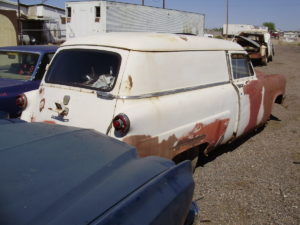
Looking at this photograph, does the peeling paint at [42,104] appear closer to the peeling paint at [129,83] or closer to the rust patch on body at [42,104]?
the rust patch on body at [42,104]

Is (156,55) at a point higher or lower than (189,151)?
higher

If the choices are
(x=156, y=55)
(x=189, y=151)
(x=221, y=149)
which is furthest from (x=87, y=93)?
(x=221, y=149)

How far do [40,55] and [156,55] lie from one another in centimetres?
295

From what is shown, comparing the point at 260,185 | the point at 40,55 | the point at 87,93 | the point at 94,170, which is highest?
the point at 40,55

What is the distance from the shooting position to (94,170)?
70.8 inches

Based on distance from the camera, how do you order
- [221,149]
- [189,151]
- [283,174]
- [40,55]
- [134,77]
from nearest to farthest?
[134,77]
[189,151]
[283,174]
[221,149]
[40,55]

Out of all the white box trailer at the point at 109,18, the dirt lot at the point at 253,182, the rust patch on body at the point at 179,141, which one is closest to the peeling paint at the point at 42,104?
the rust patch on body at the point at 179,141

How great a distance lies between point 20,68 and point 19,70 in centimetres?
5

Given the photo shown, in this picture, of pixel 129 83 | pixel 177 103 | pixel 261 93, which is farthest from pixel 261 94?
pixel 129 83

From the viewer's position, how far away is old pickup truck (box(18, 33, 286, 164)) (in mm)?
3076

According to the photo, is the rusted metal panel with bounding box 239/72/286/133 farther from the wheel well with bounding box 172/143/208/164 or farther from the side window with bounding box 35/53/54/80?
the side window with bounding box 35/53/54/80

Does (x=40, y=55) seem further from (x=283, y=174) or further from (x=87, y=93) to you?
(x=283, y=174)

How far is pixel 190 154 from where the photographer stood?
153 inches

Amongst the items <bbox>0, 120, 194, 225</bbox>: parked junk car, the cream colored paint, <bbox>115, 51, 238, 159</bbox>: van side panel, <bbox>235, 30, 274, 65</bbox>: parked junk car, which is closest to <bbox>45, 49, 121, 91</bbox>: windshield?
<bbox>115, 51, 238, 159</bbox>: van side panel
